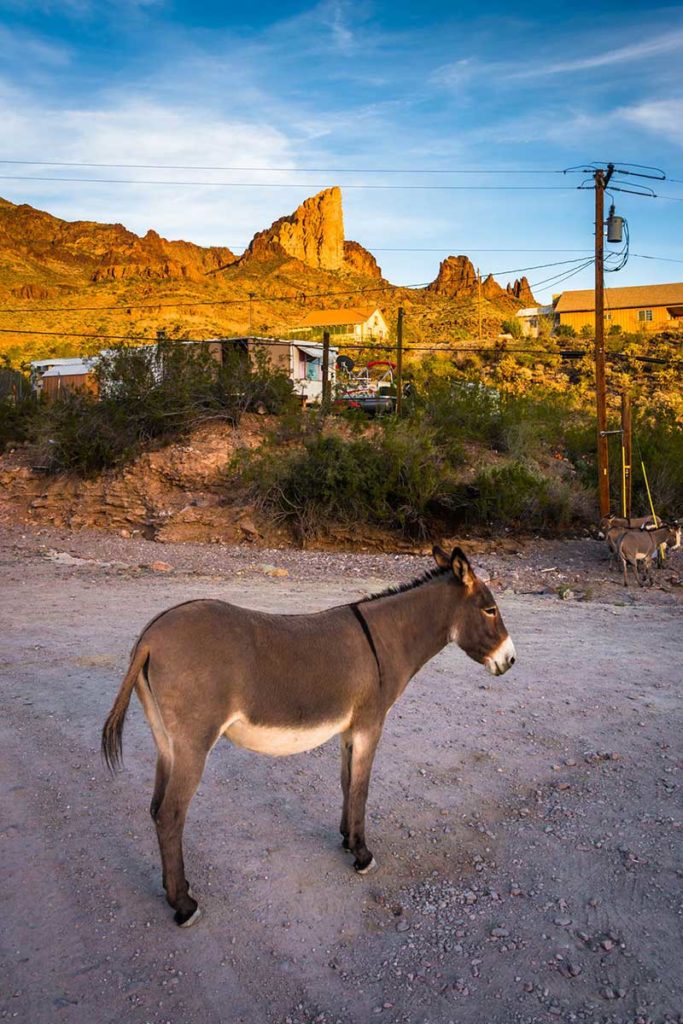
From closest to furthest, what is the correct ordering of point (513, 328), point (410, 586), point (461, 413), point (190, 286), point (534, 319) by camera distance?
point (410, 586) → point (461, 413) → point (513, 328) → point (534, 319) → point (190, 286)

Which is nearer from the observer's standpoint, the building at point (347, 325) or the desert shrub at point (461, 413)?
the desert shrub at point (461, 413)

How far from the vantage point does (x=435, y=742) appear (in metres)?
6.20

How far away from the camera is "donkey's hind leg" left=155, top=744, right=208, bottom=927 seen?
370cm

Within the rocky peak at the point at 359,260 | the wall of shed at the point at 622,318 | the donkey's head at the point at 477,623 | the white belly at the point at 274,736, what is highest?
the rocky peak at the point at 359,260

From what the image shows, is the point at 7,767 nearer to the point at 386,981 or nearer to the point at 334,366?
the point at 386,981

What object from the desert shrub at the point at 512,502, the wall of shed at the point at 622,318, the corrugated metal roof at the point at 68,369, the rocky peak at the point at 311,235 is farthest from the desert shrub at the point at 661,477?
the rocky peak at the point at 311,235

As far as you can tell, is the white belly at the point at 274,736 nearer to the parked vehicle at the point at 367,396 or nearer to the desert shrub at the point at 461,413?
the desert shrub at the point at 461,413

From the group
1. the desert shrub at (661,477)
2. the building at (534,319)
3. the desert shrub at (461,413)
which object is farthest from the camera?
the building at (534,319)

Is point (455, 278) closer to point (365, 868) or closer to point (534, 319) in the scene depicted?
point (534, 319)

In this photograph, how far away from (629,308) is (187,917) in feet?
246

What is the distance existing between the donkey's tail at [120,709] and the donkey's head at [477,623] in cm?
187

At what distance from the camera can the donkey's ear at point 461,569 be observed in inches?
179

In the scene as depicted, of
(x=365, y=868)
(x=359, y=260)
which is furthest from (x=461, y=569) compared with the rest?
(x=359, y=260)

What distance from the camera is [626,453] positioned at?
19.4 m
